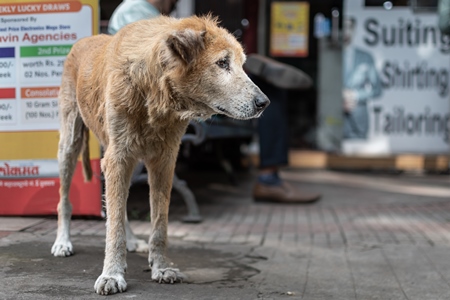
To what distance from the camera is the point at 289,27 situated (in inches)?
430

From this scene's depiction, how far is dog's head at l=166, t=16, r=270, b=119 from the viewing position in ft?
10.7

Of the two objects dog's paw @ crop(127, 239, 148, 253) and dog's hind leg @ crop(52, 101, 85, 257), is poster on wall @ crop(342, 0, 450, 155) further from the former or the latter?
dog's hind leg @ crop(52, 101, 85, 257)

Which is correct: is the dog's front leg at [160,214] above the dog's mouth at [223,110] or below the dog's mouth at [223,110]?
below

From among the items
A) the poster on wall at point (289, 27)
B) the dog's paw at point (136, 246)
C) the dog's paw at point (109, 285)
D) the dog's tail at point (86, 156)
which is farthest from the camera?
the poster on wall at point (289, 27)

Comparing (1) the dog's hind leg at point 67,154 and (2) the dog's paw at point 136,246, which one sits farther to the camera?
(2) the dog's paw at point 136,246

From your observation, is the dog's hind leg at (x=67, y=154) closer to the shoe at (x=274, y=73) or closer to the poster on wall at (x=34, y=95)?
the poster on wall at (x=34, y=95)

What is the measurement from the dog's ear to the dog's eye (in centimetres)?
11

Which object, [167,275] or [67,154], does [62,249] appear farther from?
[167,275]

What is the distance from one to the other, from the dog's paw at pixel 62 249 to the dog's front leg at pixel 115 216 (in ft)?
2.40

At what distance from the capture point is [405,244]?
5289 mm

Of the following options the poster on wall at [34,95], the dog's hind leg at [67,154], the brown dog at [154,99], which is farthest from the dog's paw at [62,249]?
the poster on wall at [34,95]

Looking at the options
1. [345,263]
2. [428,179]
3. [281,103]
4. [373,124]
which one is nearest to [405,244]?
[345,263]

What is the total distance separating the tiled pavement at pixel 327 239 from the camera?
3973mm

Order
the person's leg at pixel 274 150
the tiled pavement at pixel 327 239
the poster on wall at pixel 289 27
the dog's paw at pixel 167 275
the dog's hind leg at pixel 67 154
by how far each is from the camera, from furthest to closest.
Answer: the poster on wall at pixel 289 27
the person's leg at pixel 274 150
the dog's hind leg at pixel 67 154
the tiled pavement at pixel 327 239
the dog's paw at pixel 167 275
